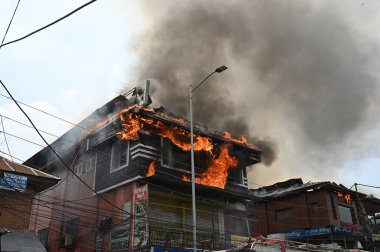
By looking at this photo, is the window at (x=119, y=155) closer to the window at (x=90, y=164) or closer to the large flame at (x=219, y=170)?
Answer: the window at (x=90, y=164)

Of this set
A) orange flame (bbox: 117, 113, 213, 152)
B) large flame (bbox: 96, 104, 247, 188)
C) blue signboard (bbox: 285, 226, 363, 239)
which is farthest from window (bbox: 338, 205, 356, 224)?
orange flame (bbox: 117, 113, 213, 152)

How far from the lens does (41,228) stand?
28.5 m

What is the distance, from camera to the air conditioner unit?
23.2 metres

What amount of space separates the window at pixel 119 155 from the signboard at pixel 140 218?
3207 millimetres

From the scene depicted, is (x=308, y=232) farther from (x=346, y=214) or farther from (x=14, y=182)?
(x=14, y=182)

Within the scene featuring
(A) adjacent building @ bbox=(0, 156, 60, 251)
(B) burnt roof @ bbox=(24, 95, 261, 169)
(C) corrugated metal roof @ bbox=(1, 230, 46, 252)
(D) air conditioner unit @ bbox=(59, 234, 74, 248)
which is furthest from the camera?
(B) burnt roof @ bbox=(24, 95, 261, 169)

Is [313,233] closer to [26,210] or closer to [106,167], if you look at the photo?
[106,167]

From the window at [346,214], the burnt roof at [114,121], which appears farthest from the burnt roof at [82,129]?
the window at [346,214]

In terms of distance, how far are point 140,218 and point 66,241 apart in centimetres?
697

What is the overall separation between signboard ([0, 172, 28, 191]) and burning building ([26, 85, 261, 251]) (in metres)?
3.07

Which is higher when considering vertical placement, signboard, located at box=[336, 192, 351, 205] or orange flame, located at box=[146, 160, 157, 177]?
signboard, located at box=[336, 192, 351, 205]

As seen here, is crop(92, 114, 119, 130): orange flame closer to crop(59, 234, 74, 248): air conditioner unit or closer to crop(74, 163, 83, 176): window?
crop(74, 163, 83, 176): window

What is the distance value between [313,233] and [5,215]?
2414 cm

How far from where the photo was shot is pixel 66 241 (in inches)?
917
